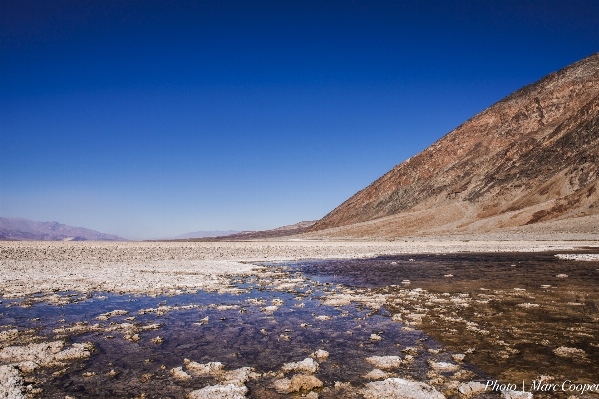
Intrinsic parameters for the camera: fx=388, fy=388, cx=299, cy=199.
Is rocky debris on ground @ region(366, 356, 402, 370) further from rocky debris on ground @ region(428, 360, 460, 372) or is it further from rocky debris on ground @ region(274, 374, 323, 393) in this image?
rocky debris on ground @ region(274, 374, 323, 393)

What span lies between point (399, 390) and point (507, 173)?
76.2 meters

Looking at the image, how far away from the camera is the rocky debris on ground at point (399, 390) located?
11.8 ft

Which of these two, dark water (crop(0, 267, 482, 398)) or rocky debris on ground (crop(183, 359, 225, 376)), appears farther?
rocky debris on ground (crop(183, 359, 225, 376))

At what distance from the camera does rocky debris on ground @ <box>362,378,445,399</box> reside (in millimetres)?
3582

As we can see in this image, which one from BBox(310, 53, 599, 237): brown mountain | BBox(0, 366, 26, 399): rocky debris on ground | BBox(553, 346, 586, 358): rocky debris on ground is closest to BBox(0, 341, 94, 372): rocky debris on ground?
BBox(0, 366, 26, 399): rocky debris on ground

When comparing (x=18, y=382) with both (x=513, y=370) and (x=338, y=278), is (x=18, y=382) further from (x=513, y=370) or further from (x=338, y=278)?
(x=338, y=278)

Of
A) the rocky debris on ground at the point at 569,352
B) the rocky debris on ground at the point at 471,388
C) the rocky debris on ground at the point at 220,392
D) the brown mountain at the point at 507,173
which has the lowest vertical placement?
the rocky debris on ground at the point at 220,392

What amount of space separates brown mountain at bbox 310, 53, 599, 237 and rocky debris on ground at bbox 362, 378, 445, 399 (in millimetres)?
50609

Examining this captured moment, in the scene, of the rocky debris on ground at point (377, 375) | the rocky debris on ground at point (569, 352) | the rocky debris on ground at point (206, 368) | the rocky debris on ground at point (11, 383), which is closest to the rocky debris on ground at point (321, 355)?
the rocky debris on ground at point (377, 375)

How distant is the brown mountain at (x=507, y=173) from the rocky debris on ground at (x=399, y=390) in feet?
166

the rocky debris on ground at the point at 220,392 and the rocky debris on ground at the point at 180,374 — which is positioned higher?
the rocky debris on ground at the point at 180,374

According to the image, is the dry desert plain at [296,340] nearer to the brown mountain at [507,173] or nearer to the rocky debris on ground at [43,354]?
the rocky debris on ground at [43,354]

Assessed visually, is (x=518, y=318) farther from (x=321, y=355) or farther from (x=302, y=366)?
(x=302, y=366)

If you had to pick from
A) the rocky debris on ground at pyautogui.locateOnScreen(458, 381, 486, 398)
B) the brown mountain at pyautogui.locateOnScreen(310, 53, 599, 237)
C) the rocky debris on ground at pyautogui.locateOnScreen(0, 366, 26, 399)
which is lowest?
the rocky debris on ground at pyautogui.locateOnScreen(458, 381, 486, 398)
